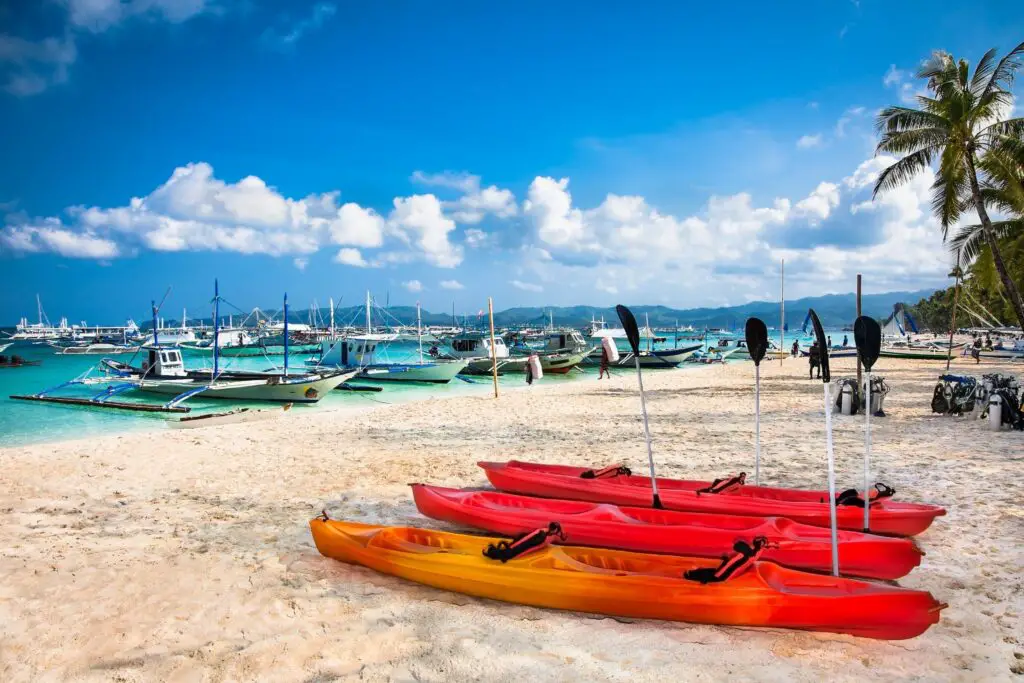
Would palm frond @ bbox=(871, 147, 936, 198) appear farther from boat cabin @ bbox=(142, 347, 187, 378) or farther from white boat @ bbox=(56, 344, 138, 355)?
white boat @ bbox=(56, 344, 138, 355)

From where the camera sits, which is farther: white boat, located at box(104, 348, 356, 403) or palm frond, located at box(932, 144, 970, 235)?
white boat, located at box(104, 348, 356, 403)

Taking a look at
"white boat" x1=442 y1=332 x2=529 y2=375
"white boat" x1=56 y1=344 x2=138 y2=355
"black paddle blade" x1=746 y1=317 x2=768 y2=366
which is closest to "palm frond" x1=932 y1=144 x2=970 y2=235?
"black paddle blade" x1=746 y1=317 x2=768 y2=366

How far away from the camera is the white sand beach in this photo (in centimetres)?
349

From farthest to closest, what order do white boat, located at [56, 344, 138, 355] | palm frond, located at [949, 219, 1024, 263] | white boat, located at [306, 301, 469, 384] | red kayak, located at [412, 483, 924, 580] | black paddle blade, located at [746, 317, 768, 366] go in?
1. white boat, located at [56, 344, 138, 355]
2. white boat, located at [306, 301, 469, 384]
3. palm frond, located at [949, 219, 1024, 263]
4. black paddle blade, located at [746, 317, 768, 366]
5. red kayak, located at [412, 483, 924, 580]

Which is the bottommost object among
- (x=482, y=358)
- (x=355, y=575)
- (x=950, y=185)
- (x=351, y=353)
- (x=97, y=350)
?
(x=97, y=350)

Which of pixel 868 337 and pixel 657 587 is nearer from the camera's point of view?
pixel 657 587

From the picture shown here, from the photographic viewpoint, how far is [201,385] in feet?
77.9

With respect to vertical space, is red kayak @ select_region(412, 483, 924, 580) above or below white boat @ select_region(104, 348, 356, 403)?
above

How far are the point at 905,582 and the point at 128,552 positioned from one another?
666cm

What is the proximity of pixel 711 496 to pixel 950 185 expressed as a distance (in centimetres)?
1684

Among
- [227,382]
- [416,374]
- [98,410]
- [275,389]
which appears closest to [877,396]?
[275,389]

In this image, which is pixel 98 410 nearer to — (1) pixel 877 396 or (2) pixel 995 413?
(1) pixel 877 396

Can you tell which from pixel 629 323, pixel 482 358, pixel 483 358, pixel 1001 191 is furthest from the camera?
pixel 482 358

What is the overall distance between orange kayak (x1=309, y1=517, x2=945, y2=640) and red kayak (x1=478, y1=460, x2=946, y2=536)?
58.1 inches
